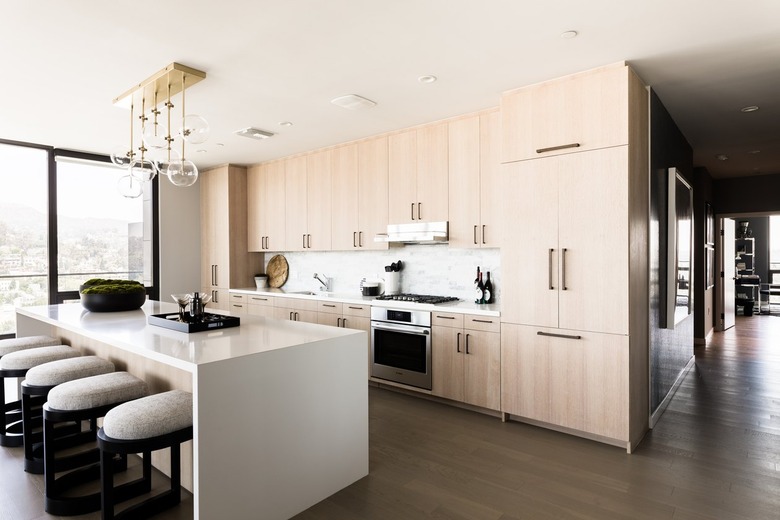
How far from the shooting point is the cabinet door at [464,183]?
4.18m

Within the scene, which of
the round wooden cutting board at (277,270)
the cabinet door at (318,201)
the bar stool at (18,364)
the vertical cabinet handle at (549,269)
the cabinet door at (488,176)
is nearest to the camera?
the bar stool at (18,364)

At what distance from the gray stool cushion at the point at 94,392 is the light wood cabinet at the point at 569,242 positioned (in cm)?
261

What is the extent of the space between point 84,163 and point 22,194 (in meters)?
0.77

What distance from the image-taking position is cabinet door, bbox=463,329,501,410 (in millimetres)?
3717

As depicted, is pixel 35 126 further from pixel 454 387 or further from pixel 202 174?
pixel 454 387

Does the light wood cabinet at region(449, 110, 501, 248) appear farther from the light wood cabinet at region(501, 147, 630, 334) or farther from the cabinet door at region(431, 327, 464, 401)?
the cabinet door at region(431, 327, 464, 401)

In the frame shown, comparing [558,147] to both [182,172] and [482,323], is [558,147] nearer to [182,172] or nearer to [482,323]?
[482,323]

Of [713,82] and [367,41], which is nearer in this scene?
[367,41]

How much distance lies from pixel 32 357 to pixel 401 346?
283 cm

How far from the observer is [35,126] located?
14.9 feet

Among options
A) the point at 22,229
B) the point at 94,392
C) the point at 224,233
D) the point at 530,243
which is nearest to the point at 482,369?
the point at 530,243

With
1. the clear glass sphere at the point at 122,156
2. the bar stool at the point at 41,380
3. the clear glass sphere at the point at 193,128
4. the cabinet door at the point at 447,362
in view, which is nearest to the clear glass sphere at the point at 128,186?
the clear glass sphere at the point at 122,156

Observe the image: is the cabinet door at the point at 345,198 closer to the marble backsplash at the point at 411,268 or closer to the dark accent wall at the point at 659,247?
the marble backsplash at the point at 411,268

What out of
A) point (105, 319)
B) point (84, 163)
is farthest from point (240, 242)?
point (105, 319)
